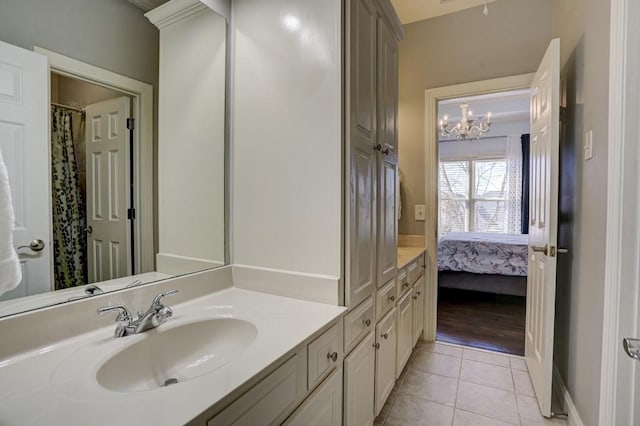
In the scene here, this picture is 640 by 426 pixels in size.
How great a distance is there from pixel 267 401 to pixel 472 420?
153 cm

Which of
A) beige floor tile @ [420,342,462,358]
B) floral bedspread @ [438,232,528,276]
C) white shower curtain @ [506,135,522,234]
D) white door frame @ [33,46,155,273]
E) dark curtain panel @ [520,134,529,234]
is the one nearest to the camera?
white door frame @ [33,46,155,273]

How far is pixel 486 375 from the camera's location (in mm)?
2207

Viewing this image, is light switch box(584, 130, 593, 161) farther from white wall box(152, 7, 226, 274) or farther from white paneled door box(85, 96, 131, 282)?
white paneled door box(85, 96, 131, 282)

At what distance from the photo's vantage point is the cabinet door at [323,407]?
0.95m

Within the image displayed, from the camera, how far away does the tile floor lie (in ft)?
5.80

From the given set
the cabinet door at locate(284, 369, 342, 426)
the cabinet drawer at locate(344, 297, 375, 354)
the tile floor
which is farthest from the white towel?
the tile floor

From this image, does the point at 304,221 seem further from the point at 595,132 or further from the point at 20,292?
Result: the point at 595,132

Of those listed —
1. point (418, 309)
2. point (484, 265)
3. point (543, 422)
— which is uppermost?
point (484, 265)

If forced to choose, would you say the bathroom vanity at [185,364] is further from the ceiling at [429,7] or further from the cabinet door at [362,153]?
the ceiling at [429,7]

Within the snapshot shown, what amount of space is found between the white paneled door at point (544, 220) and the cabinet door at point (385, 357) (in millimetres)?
848

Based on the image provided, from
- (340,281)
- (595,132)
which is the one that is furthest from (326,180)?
(595,132)

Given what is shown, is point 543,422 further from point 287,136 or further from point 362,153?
point 287,136

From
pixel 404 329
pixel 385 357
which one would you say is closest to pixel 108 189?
pixel 385 357

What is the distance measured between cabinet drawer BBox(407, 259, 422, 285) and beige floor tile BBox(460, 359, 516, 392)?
2.37ft
